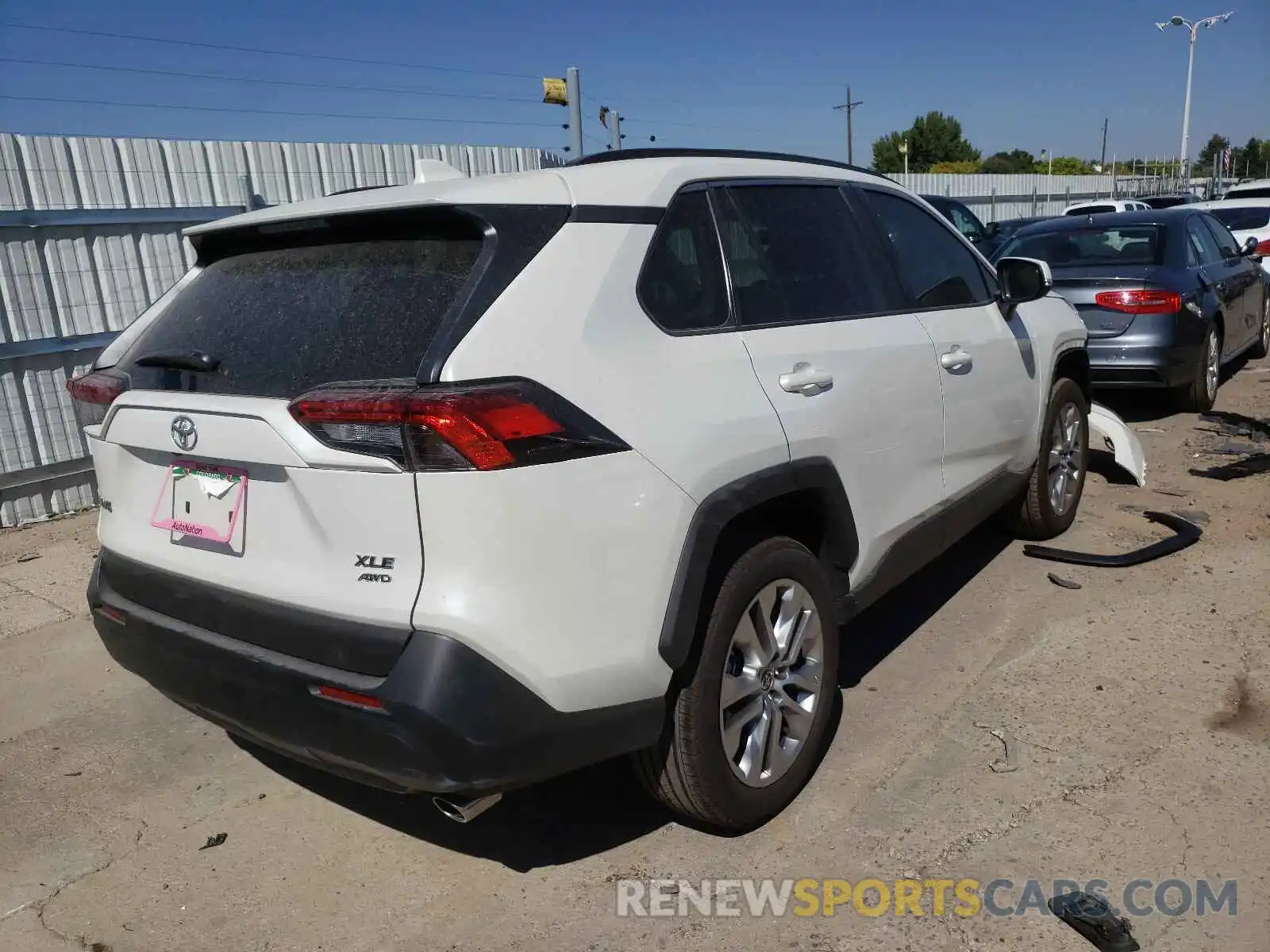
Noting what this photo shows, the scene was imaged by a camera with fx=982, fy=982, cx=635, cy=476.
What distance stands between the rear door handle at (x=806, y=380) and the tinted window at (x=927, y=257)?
37.0 inches

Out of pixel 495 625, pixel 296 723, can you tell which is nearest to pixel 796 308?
pixel 495 625

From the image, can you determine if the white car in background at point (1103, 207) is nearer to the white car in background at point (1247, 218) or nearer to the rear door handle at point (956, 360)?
the white car in background at point (1247, 218)

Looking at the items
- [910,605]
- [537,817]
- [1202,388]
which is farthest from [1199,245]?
[537,817]

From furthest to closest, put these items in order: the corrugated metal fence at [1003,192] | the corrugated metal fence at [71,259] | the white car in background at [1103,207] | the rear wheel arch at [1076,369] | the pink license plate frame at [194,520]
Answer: the corrugated metal fence at [1003,192], the white car in background at [1103,207], the corrugated metal fence at [71,259], the rear wheel arch at [1076,369], the pink license plate frame at [194,520]

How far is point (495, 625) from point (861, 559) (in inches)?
59.6

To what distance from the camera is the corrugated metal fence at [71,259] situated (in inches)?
250

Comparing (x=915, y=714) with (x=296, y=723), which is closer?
(x=296, y=723)

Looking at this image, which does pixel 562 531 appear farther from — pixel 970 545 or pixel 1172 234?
pixel 1172 234

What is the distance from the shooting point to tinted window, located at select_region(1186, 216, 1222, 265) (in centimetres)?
797

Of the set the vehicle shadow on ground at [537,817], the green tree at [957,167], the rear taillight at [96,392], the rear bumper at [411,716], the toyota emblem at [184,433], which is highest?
the green tree at [957,167]

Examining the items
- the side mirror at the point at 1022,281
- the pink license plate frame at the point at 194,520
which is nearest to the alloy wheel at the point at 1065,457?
the side mirror at the point at 1022,281

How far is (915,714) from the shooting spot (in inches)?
139

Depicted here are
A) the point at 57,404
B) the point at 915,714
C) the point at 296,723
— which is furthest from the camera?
the point at 57,404

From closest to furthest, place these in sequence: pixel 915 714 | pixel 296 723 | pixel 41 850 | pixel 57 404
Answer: pixel 296 723 → pixel 41 850 → pixel 915 714 → pixel 57 404
